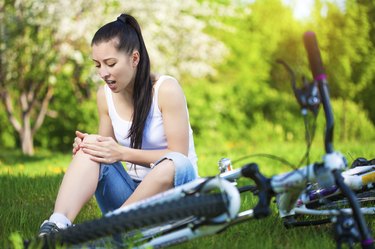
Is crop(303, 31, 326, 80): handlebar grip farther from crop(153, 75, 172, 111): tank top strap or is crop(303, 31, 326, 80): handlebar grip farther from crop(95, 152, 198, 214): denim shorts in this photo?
crop(153, 75, 172, 111): tank top strap

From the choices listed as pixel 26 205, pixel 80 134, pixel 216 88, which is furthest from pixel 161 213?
pixel 216 88

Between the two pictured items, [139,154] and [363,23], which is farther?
[363,23]

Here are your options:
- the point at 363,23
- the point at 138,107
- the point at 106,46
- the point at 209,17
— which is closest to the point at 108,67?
the point at 106,46

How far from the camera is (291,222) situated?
283 cm

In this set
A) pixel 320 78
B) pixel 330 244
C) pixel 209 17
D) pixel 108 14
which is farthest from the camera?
pixel 209 17

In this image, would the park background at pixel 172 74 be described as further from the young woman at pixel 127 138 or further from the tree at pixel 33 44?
the young woman at pixel 127 138

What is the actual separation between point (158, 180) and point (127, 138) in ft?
1.92

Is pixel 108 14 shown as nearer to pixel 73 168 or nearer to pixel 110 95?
pixel 110 95

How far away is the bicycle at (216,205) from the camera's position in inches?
78.3

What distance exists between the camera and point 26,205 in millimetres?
3652

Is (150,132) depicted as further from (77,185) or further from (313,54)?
(313,54)

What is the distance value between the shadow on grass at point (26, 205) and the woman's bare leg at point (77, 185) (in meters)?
0.25

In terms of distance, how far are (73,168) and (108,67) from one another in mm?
500

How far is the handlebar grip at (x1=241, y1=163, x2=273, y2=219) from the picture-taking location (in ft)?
6.84
